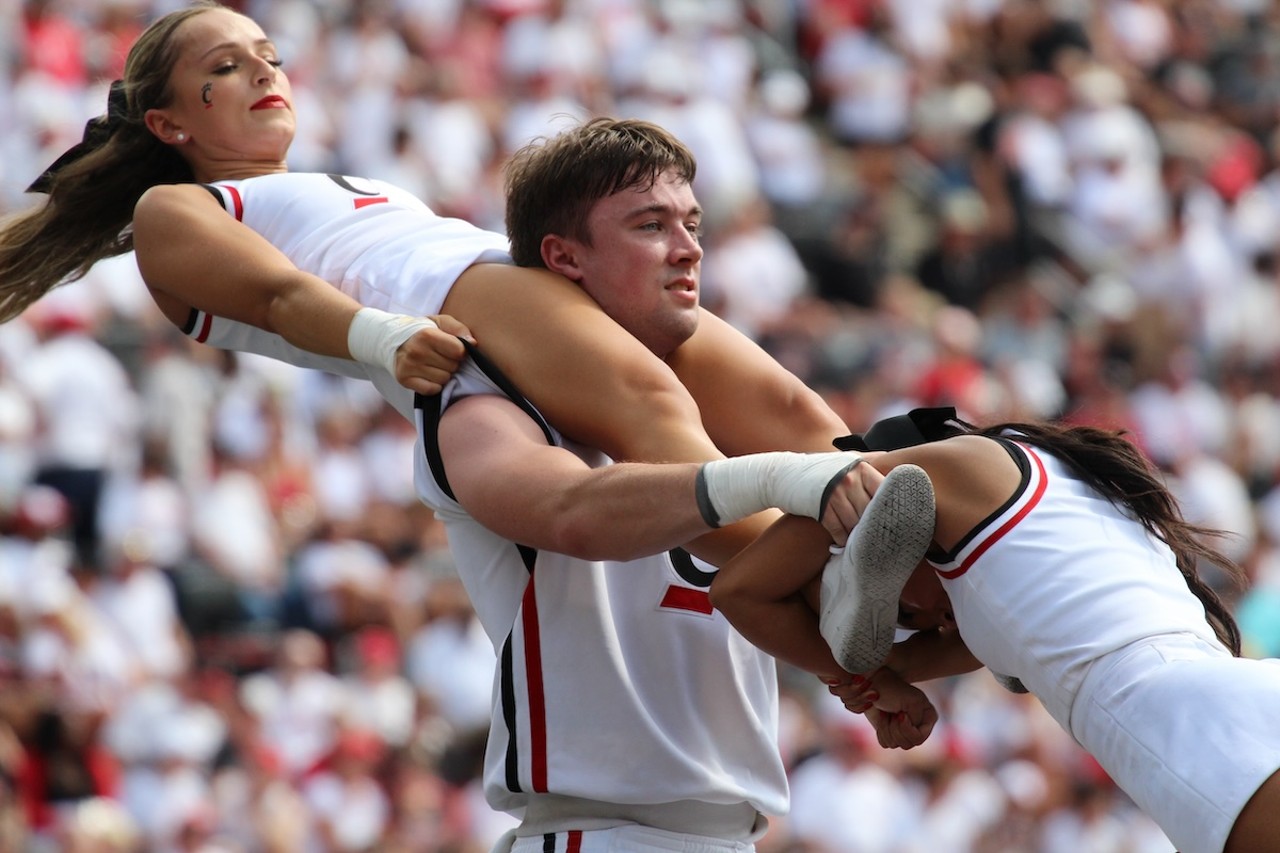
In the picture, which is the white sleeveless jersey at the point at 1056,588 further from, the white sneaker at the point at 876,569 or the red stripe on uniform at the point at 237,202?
the red stripe on uniform at the point at 237,202

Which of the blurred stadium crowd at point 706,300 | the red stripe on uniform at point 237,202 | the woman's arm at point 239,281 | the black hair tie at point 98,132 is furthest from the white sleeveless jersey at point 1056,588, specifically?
the blurred stadium crowd at point 706,300

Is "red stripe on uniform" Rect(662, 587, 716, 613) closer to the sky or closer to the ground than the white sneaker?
closer to the ground

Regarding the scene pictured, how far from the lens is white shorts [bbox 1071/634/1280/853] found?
3203mm

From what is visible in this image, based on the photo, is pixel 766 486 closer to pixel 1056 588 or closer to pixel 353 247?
pixel 1056 588

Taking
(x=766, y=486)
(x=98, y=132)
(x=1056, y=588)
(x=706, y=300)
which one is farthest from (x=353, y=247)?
(x=706, y=300)

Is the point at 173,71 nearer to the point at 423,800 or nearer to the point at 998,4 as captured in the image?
the point at 423,800

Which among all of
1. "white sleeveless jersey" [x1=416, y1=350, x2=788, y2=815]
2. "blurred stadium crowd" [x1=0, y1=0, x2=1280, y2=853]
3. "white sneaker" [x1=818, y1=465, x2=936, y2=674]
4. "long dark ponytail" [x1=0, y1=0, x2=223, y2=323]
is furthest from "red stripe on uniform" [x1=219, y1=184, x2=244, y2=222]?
"blurred stadium crowd" [x1=0, y1=0, x2=1280, y2=853]

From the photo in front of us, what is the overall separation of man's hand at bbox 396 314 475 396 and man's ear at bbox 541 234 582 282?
32 centimetres

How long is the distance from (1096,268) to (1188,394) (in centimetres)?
131

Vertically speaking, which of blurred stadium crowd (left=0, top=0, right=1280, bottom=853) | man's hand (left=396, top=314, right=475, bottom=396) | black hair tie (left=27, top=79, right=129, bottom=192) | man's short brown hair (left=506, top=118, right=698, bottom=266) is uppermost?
black hair tie (left=27, top=79, right=129, bottom=192)

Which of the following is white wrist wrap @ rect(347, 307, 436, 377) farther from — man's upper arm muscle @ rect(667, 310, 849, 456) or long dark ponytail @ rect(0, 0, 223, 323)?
long dark ponytail @ rect(0, 0, 223, 323)

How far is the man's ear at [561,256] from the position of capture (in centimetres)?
407

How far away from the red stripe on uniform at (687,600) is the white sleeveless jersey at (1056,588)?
0.59 metres

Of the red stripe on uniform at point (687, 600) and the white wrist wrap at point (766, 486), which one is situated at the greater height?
the white wrist wrap at point (766, 486)
